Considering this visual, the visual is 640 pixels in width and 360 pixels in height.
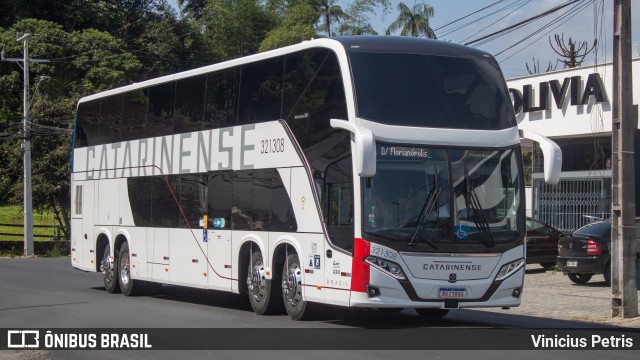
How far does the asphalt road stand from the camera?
11531mm

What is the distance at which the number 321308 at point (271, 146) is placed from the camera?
15.4 meters

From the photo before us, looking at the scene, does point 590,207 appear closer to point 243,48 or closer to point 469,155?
point 469,155

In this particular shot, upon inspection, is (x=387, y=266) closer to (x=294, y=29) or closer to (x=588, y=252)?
(x=588, y=252)

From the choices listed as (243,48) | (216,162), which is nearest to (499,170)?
(216,162)

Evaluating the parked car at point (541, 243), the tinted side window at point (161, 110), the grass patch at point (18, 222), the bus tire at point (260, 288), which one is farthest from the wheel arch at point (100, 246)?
the grass patch at point (18, 222)

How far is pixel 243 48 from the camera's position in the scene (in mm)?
64125

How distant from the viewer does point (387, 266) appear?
13156mm

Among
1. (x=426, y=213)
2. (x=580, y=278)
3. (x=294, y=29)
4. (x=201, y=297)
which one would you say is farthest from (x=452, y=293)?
(x=294, y=29)

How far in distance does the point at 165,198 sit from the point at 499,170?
7.82m

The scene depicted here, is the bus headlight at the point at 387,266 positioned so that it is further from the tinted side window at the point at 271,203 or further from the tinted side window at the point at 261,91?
the tinted side window at the point at 261,91

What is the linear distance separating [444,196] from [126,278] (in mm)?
10019

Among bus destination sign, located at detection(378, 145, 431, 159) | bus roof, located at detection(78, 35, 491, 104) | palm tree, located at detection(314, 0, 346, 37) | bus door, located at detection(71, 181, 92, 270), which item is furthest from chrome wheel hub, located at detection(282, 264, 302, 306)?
palm tree, located at detection(314, 0, 346, 37)

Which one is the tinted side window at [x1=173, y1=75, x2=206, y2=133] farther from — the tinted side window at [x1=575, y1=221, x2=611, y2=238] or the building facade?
the building facade

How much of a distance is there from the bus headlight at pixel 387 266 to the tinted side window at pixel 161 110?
290 inches
